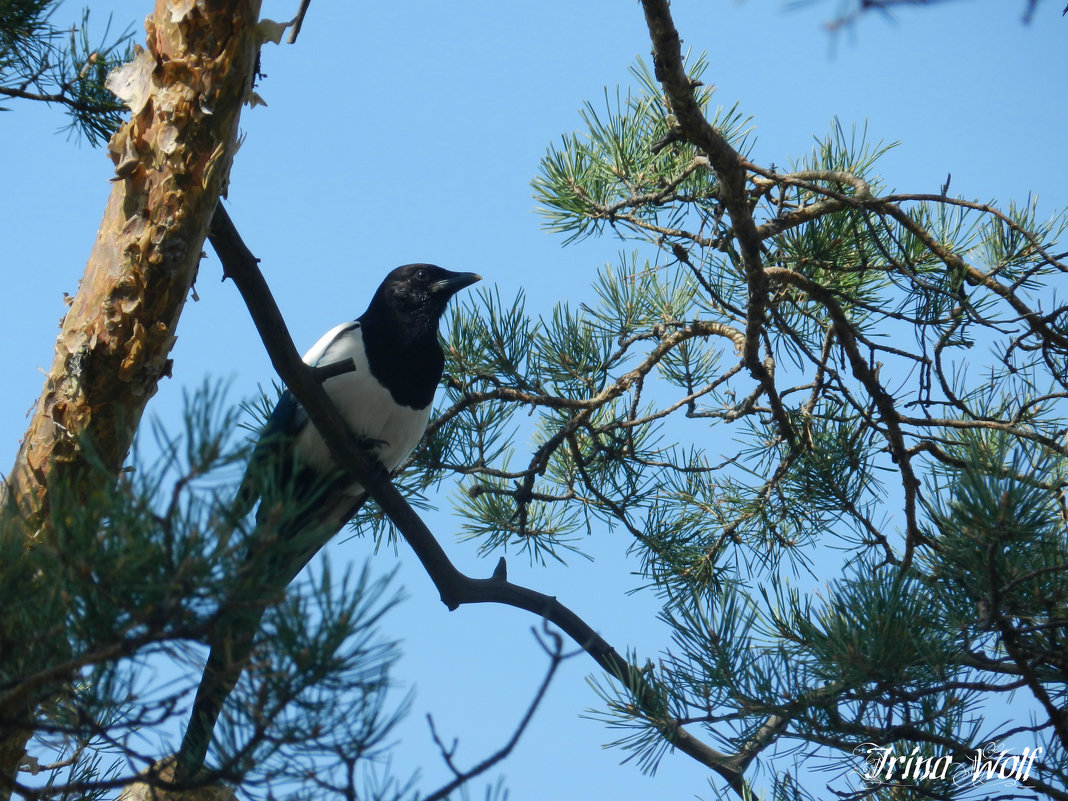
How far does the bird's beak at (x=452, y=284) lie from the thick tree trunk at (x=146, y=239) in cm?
103

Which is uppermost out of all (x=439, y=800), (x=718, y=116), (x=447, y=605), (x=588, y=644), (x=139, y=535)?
(x=718, y=116)

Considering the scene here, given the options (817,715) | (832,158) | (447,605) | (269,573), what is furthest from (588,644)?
(832,158)

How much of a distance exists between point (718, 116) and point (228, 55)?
115cm

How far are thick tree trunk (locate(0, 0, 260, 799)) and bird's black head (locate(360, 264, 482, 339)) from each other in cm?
96

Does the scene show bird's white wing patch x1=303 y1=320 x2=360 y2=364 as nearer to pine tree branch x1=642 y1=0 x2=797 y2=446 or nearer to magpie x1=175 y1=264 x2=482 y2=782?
magpie x1=175 y1=264 x2=482 y2=782

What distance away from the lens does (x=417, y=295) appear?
2.34m

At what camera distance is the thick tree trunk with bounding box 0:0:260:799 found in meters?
1.29

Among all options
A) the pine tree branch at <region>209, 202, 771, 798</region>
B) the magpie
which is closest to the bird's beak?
the magpie

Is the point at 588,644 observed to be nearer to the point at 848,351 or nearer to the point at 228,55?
the point at 848,351

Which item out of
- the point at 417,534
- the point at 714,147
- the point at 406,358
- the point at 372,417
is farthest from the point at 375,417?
the point at 714,147

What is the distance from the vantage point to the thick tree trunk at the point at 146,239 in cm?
129

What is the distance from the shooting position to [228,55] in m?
1.33
